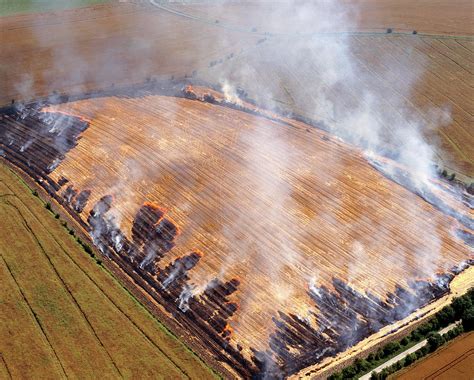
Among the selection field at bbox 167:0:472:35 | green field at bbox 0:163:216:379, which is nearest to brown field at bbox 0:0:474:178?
field at bbox 167:0:472:35

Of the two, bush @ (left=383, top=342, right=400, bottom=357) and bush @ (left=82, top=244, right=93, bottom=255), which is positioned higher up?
bush @ (left=383, top=342, right=400, bottom=357)

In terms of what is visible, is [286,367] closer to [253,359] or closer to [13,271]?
[253,359]

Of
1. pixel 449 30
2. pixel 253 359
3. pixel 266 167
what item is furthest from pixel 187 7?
pixel 253 359

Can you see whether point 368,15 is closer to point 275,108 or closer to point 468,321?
point 275,108

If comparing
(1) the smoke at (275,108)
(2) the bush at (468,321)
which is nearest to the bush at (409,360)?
(2) the bush at (468,321)

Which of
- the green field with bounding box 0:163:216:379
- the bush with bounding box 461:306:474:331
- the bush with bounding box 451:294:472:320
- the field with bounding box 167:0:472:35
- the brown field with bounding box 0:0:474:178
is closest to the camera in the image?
the green field with bounding box 0:163:216:379

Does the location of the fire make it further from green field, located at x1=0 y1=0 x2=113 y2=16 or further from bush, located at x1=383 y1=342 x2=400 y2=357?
green field, located at x1=0 y1=0 x2=113 y2=16

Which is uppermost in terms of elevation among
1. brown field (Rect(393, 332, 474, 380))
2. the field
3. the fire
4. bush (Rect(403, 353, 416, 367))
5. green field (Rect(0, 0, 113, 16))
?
the field
